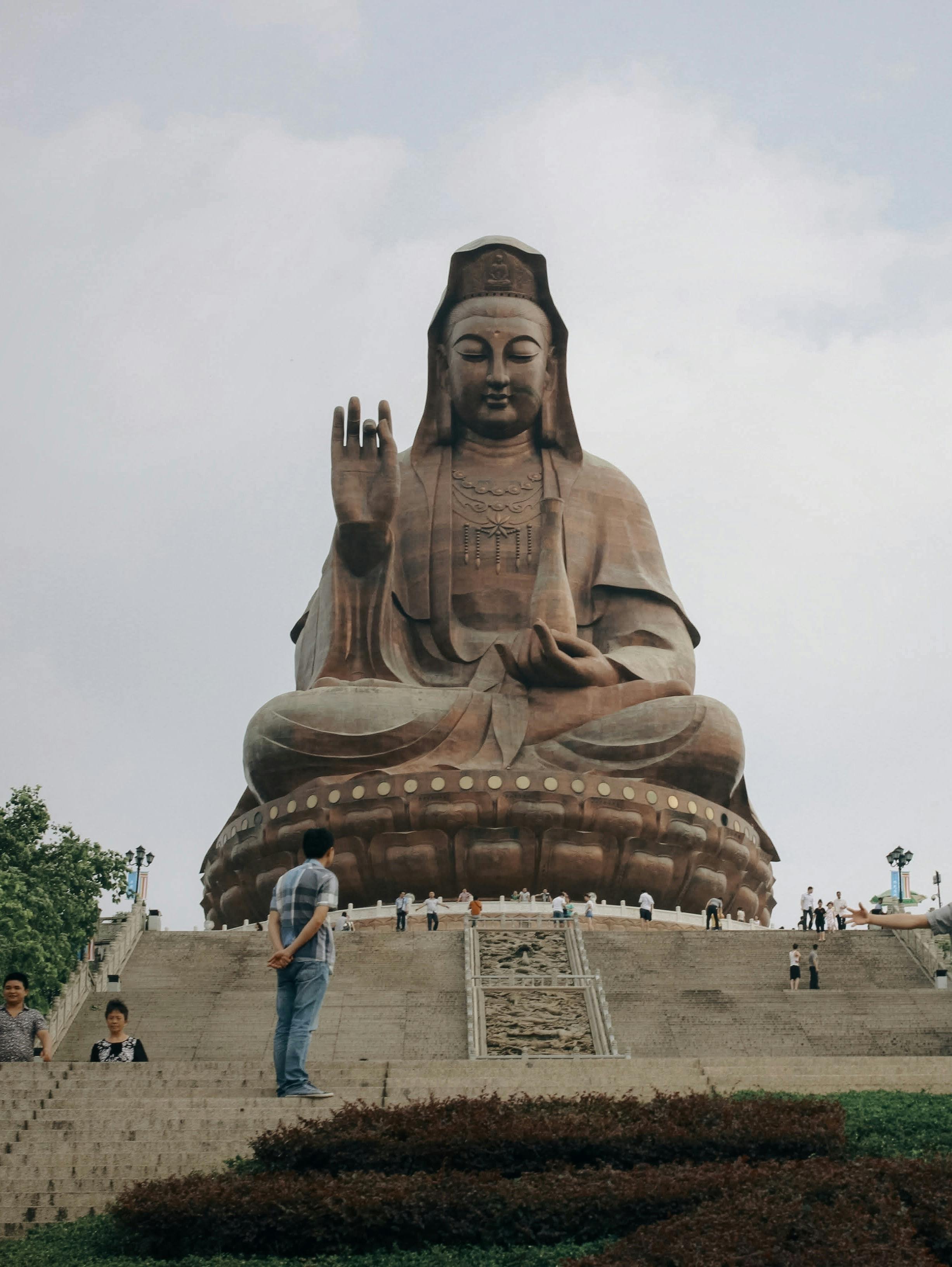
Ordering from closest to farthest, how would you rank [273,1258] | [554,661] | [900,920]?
A: [273,1258], [900,920], [554,661]

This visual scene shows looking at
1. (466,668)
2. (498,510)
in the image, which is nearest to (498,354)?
(498,510)

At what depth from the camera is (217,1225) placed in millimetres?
6012

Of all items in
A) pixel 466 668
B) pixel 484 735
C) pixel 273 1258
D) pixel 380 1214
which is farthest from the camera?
pixel 466 668

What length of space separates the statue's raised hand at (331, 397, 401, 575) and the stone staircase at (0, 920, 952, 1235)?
18.3 feet

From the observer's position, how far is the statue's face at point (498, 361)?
23.9 meters

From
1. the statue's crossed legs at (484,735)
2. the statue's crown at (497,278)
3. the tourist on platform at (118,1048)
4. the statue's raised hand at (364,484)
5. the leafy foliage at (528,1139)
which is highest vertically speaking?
the statue's crown at (497,278)

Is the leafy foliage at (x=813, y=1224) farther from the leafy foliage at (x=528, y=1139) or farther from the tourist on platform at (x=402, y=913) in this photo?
the tourist on platform at (x=402, y=913)

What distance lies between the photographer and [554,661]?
21781 millimetres

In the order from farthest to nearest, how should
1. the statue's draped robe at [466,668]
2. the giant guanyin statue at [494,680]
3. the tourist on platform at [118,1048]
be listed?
1. the statue's draped robe at [466,668]
2. the giant guanyin statue at [494,680]
3. the tourist on platform at [118,1048]

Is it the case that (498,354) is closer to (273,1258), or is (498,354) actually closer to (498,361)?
(498,361)

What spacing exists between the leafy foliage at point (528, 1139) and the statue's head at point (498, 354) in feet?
57.8

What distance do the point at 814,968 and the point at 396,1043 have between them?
4.13 m

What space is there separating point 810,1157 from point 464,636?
17055mm

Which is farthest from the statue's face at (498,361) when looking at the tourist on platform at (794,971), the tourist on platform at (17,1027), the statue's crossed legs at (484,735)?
the tourist on platform at (17,1027)
